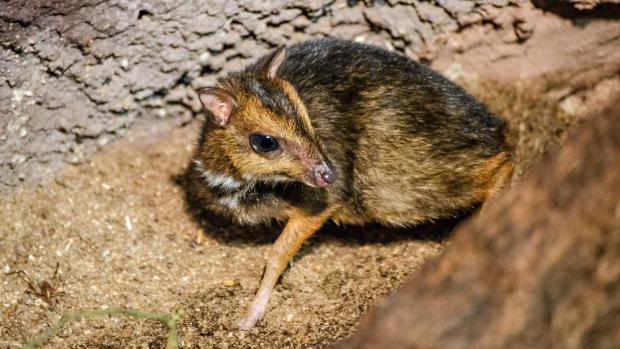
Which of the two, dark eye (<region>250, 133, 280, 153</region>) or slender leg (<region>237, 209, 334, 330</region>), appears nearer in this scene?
dark eye (<region>250, 133, 280, 153</region>)

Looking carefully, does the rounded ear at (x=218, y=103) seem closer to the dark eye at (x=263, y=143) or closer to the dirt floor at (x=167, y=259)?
the dark eye at (x=263, y=143)

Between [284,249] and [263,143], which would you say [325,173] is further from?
[284,249]

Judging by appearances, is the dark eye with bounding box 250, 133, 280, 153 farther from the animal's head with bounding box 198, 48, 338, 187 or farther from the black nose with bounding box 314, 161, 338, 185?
the black nose with bounding box 314, 161, 338, 185

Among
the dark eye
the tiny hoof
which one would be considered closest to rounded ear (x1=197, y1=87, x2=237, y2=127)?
the dark eye

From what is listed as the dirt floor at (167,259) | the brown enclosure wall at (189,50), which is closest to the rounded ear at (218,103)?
the brown enclosure wall at (189,50)

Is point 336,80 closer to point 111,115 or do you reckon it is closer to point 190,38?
point 190,38

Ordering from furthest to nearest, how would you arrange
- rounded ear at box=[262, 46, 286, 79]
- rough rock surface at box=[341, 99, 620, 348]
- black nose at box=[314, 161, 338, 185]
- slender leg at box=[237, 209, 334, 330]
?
1. rounded ear at box=[262, 46, 286, 79]
2. slender leg at box=[237, 209, 334, 330]
3. black nose at box=[314, 161, 338, 185]
4. rough rock surface at box=[341, 99, 620, 348]
